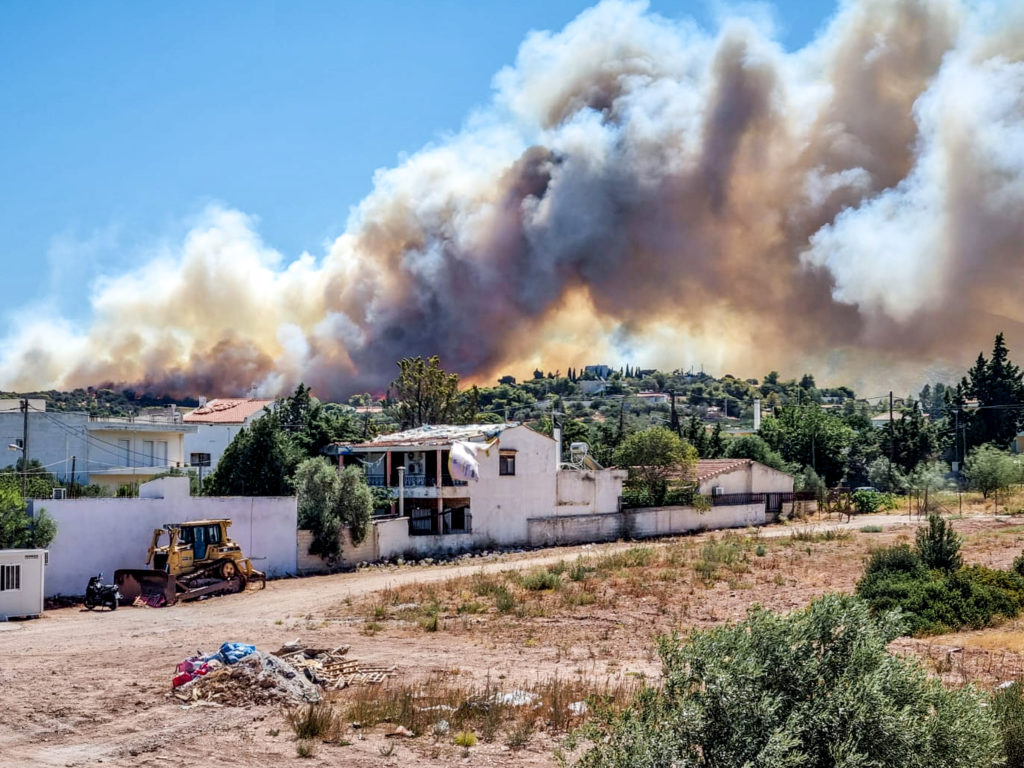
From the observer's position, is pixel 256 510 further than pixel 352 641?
Yes

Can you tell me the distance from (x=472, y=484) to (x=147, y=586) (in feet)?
61.6

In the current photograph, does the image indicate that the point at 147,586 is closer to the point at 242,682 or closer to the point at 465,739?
the point at 242,682

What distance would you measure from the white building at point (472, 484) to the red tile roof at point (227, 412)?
83.2 feet

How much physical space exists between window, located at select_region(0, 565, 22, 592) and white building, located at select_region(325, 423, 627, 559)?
18462mm

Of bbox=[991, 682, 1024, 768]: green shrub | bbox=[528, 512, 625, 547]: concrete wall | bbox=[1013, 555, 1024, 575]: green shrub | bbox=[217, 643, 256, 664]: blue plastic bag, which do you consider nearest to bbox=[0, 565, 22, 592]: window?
bbox=[217, 643, 256, 664]: blue plastic bag

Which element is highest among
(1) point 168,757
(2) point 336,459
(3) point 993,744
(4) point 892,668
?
(2) point 336,459

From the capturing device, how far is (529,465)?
47719 millimetres

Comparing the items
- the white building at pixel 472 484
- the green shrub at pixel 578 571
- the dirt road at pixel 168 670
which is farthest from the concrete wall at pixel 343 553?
the green shrub at pixel 578 571

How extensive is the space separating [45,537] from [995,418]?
78359 millimetres

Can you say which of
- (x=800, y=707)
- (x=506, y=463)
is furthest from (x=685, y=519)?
(x=800, y=707)

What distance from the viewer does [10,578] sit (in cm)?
2488

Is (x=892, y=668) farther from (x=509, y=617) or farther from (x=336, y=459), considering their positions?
(x=336, y=459)

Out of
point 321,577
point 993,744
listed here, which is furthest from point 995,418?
point 993,744

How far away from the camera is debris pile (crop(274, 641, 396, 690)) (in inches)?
668
